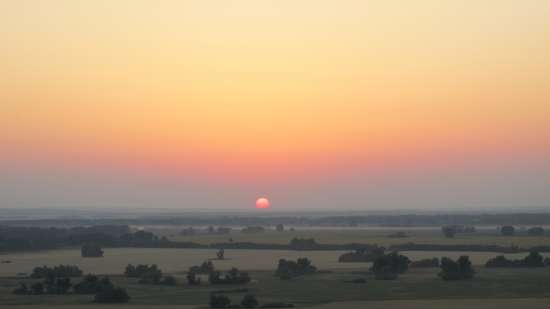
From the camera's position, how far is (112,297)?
49.4m

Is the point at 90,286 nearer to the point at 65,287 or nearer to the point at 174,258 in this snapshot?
the point at 65,287

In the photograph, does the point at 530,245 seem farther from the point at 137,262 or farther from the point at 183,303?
the point at 183,303

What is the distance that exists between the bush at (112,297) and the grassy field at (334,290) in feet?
1.76

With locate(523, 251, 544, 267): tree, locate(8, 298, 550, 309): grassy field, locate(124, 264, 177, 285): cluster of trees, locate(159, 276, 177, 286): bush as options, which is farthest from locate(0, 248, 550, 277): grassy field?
locate(8, 298, 550, 309): grassy field

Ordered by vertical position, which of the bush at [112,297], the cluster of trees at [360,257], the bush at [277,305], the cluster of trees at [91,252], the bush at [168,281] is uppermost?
the cluster of trees at [91,252]

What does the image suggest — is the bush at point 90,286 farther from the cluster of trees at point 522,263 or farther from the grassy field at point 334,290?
the cluster of trees at point 522,263

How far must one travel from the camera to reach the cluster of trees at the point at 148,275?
198 ft

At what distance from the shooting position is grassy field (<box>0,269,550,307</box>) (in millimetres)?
50438

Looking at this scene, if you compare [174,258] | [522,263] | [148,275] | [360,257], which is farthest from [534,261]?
[174,258]

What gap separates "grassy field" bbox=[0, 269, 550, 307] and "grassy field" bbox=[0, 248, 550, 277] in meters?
9.79

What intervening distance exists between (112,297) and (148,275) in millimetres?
13386

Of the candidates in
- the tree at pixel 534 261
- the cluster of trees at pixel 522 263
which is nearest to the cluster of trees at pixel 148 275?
the cluster of trees at pixel 522 263

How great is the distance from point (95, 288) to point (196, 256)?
34390 mm

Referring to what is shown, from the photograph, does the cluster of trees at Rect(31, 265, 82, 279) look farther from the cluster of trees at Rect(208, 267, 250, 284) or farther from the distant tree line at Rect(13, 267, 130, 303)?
the cluster of trees at Rect(208, 267, 250, 284)
